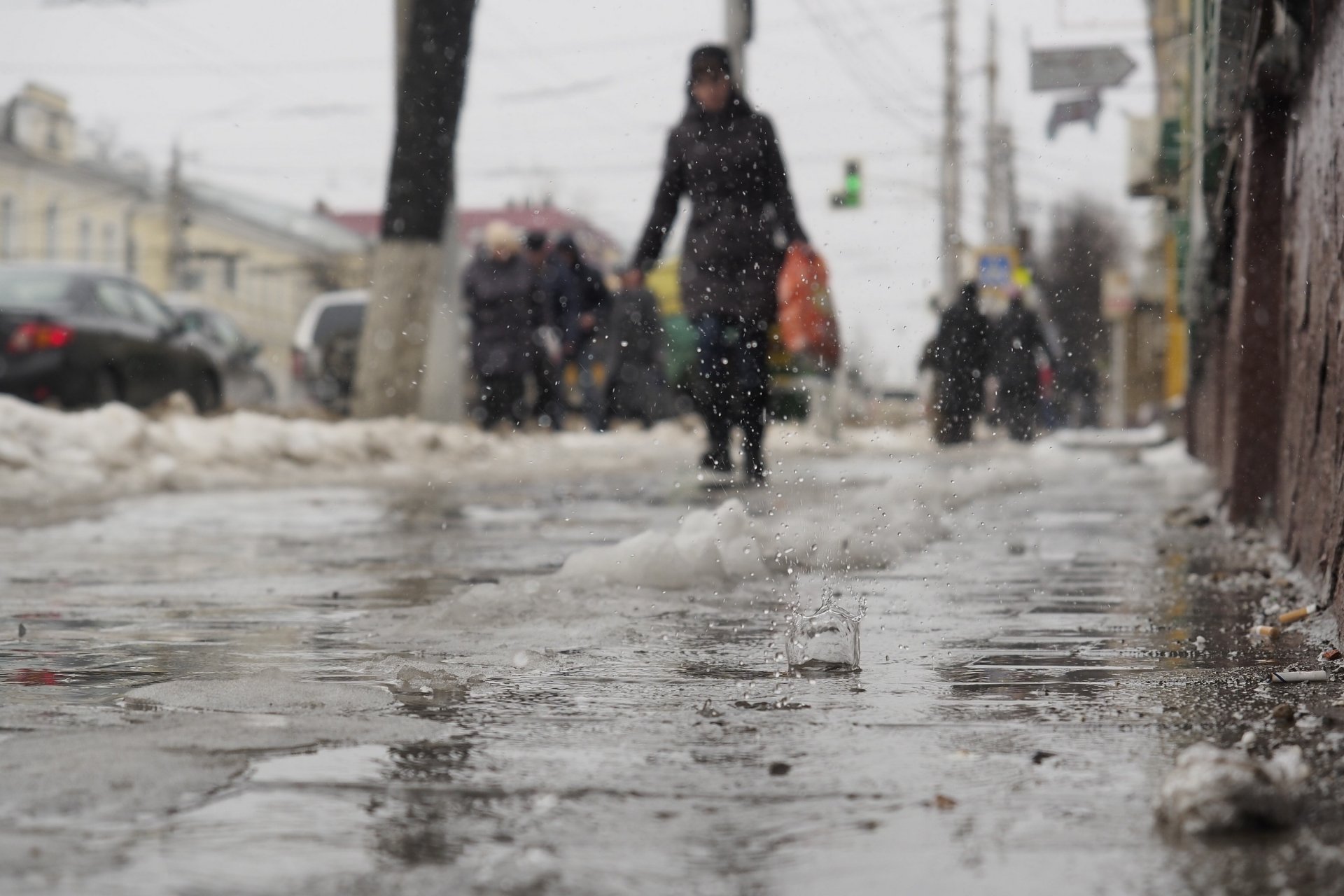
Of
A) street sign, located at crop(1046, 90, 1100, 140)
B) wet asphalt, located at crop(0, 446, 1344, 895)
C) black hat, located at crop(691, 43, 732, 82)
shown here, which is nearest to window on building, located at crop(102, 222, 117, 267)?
street sign, located at crop(1046, 90, 1100, 140)

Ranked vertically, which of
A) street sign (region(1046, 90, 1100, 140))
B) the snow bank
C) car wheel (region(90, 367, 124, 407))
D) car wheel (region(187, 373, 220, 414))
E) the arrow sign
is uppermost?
the arrow sign

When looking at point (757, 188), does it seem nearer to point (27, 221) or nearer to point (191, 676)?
point (191, 676)

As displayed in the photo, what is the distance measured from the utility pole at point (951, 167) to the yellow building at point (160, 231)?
24.3m

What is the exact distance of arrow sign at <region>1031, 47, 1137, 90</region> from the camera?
19.3 metres

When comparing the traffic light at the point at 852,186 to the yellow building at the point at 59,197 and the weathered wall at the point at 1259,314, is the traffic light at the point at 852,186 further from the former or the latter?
the yellow building at the point at 59,197

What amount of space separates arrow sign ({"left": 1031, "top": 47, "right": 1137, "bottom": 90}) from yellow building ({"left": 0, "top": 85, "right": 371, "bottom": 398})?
36485mm

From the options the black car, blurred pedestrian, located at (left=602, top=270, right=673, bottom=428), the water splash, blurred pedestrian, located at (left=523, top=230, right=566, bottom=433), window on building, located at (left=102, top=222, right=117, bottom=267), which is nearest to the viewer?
the water splash

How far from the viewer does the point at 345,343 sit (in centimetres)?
2212

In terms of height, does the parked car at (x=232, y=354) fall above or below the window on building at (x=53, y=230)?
below

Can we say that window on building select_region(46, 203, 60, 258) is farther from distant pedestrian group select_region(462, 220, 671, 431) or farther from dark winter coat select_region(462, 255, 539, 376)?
dark winter coat select_region(462, 255, 539, 376)

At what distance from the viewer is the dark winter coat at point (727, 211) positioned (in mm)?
10055

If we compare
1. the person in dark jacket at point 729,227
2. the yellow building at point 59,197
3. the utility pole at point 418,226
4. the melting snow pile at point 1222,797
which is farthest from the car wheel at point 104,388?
the yellow building at point 59,197

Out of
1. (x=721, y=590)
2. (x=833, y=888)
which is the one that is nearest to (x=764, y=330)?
(x=721, y=590)

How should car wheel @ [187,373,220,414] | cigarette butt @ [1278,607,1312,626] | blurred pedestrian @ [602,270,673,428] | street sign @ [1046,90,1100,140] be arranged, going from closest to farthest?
cigarette butt @ [1278,607,1312,626], car wheel @ [187,373,220,414], blurred pedestrian @ [602,270,673,428], street sign @ [1046,90,1100,140]
